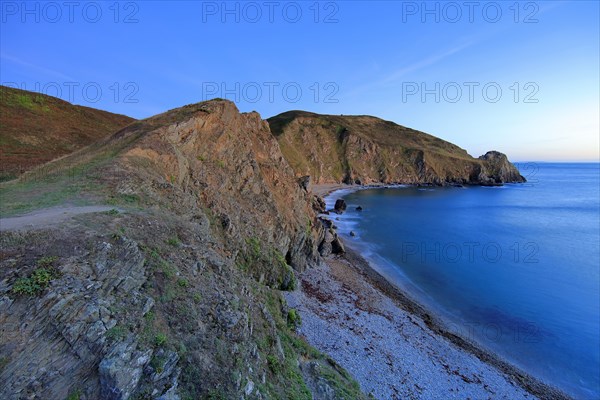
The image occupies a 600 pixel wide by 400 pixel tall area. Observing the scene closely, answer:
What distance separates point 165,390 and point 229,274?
516cm

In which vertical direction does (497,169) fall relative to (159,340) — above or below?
above

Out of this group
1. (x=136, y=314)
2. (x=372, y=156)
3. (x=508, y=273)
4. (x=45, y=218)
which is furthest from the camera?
(x=372, y=156)

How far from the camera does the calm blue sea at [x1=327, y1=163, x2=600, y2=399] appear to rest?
23797 mm

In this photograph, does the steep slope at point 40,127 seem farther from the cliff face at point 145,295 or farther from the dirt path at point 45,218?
the dirt path at point 45,218

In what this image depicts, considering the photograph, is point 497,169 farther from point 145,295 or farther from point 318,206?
point 145,295

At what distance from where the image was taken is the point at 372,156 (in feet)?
440

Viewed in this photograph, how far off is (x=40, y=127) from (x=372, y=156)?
11002 cm

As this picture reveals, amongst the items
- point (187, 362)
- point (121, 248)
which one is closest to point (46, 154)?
point (121, 248)

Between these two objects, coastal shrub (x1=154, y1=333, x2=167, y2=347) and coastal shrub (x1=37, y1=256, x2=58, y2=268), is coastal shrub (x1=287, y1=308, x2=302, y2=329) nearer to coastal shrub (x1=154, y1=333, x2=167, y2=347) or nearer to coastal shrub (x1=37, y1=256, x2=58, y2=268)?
coastal shrub (x1=154, y1=333, x2=167, y2=347)

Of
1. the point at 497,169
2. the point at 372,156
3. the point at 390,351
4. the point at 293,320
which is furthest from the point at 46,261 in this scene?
the point at 497,169

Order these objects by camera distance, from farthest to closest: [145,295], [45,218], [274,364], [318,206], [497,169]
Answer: [497,169], [318,206], [45,218], [274,364], [145,295]

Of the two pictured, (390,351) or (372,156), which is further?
(372,156)

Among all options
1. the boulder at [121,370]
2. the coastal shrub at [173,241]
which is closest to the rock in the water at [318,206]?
the coastal shrub at [173,241]

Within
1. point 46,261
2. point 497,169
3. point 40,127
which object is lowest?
point 46,261
